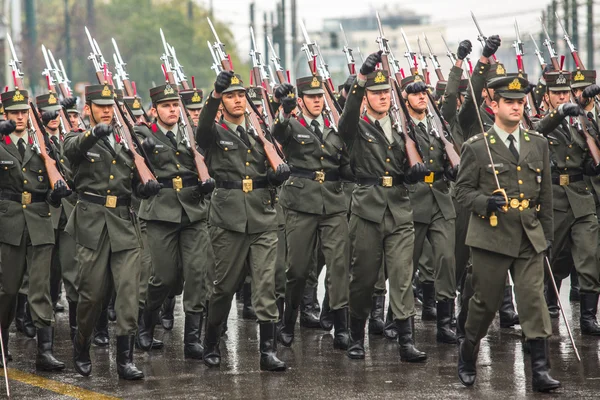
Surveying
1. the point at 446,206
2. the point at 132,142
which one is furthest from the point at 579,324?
the point at 132,142

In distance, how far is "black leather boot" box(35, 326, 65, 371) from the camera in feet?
33.1

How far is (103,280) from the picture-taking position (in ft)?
32.3

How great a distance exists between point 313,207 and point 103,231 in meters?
2.08

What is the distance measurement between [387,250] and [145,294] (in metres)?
2.24

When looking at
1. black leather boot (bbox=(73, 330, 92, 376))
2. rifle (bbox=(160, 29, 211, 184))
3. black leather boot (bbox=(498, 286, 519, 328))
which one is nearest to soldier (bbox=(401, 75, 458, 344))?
black leather boot (bbox=(498, 286, 519, 328))

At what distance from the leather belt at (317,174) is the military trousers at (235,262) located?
129 cm

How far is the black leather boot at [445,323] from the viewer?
10969 millimetres

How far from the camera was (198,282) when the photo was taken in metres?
10.9

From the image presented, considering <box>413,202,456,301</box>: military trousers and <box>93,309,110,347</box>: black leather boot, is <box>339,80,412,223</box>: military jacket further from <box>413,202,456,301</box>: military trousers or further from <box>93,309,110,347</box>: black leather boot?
<box>93,309,110,347</box>: black leather boot

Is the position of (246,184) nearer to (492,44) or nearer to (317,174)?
(317,174)

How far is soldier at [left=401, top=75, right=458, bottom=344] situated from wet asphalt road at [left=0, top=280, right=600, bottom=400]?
0.36 meters

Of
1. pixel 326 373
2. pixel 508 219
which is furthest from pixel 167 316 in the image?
pixel 508 219

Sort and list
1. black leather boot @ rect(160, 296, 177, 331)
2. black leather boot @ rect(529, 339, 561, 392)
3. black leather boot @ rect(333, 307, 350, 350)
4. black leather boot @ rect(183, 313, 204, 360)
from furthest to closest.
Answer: black leather boot @ rect(160, 296, 177, 331) < black leather boot @ rect(333, 307, 350, 350) < black leather boot @ rect(183, 313, 204, 360) < black leather boot @ rect(529, 339, 561, 392)

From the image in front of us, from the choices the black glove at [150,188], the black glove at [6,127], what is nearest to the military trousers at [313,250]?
the black glove at [150,188]
